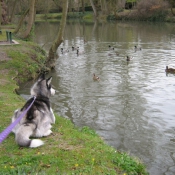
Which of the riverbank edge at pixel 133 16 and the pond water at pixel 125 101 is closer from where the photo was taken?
the pond water at pixel 125 101

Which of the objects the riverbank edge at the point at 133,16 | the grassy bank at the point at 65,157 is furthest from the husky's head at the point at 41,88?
the riverbank edge at the point at 133,16

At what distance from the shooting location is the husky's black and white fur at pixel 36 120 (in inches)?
232

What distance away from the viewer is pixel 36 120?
20.5 ft

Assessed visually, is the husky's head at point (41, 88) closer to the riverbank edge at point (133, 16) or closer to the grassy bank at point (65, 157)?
the grassy bank at point (65, 157)

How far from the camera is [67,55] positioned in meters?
23.6

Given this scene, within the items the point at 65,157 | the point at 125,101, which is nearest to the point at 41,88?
the point at 65,157

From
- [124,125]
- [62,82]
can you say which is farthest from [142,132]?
[62,82]

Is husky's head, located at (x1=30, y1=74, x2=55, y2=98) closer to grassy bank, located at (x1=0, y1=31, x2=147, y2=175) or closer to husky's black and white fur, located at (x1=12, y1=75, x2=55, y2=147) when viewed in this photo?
husky's black and white fur, located at (x1=12, y1=75, x2=55, y2=147)

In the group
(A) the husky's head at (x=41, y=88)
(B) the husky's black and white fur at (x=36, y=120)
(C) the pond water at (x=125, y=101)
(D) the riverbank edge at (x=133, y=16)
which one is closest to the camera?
→ (B) the husky's black and white fur at (x=36, y=120)

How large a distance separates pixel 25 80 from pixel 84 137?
9.20 m

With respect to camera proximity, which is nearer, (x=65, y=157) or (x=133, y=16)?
(x=65, y=157)

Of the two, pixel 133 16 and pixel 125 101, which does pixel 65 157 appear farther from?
pixel 133 16

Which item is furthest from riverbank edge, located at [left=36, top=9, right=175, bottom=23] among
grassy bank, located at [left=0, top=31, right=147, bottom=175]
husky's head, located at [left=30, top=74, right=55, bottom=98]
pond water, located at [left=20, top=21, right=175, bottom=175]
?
grassy bank, located at [left=0, top=31, right=147, bottom=175]

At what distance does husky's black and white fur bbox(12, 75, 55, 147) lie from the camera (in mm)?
5895
